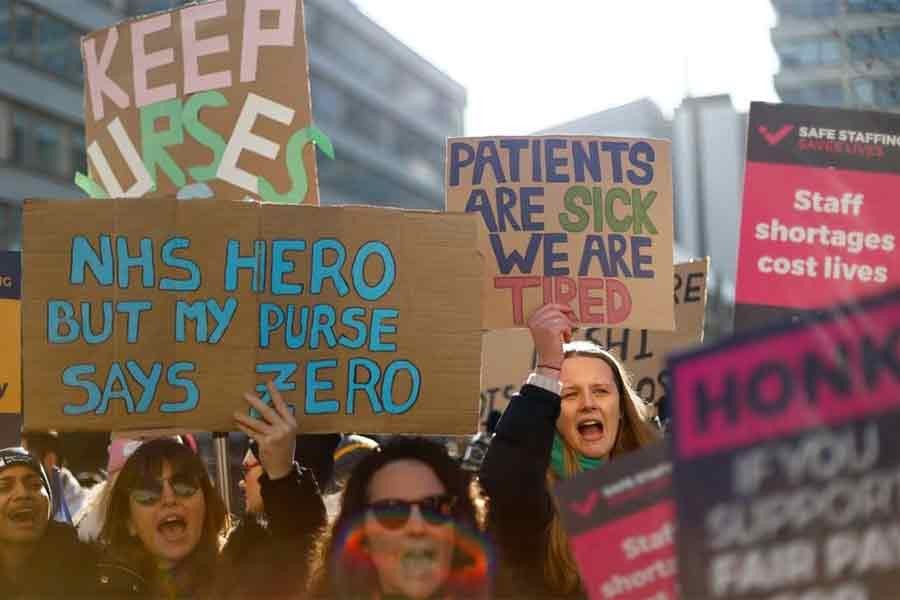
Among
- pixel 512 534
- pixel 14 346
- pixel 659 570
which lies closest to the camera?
pixel 659 570

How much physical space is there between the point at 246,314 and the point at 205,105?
Answer: 3.39 feet

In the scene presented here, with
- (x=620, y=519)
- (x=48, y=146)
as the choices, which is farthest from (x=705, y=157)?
(x=620, y=519)

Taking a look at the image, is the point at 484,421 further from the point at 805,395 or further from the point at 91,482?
the point at 805,395

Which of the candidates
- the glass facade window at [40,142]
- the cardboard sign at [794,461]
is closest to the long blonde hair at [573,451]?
the cardboard sign at [794,461]

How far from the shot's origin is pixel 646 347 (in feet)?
19.4

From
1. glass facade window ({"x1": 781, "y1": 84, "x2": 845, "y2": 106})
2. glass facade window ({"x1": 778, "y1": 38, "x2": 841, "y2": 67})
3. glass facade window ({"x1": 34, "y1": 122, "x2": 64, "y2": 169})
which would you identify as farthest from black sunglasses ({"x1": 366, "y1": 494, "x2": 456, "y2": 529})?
glass facade window ({"x1": 778, "y1": 38, "x2": 841, "y2": 67})

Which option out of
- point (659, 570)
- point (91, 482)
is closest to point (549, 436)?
point (659, 570)

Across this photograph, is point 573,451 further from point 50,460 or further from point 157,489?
point 50,460

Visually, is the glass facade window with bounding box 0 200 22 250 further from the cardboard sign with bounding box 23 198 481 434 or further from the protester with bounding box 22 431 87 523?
the cardboard sign with bounding box 23 198 481 434

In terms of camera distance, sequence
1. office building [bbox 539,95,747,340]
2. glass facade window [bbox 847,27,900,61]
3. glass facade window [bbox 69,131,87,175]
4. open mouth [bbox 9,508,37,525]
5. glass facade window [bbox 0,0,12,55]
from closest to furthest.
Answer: open mouth [bbox 9,508,37,525]
glass facade window [bbox 847,27,900,61]
glass facade window [bbox 0,0,12,55]
glass facade window [bbox 69,131,87,175]
office building [bbox 539,95,747,340]

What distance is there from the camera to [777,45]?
176 ft

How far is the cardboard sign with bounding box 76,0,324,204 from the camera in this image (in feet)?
14.1

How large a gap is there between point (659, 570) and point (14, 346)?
3288 mm

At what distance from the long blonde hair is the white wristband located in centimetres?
22
